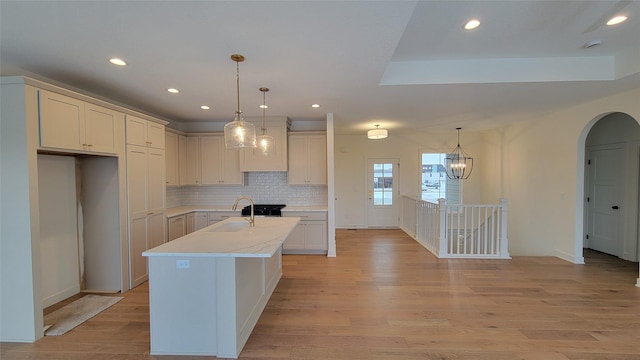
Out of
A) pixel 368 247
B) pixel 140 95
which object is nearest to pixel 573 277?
pixel 368 247

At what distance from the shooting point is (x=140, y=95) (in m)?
3.61

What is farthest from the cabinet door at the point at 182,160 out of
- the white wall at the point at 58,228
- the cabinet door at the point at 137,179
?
the white wall at the point at 58,228

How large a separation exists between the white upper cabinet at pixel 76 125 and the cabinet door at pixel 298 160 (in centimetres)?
271

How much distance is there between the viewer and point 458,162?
7027 millimetres

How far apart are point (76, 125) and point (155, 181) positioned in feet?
4.14

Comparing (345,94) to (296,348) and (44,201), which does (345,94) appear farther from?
(44,201)

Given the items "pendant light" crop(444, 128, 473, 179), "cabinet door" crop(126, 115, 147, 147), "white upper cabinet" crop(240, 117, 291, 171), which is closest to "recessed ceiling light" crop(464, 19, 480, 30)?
"white upper cabinet" crop(240, 117, 291, 171)

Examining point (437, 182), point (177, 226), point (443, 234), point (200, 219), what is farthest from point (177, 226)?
point (437, 182)

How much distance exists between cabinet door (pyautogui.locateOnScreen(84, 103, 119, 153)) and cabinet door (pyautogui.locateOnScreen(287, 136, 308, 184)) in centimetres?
273

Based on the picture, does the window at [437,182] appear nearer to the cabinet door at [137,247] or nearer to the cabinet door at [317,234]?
the cabinet door at [317,234]

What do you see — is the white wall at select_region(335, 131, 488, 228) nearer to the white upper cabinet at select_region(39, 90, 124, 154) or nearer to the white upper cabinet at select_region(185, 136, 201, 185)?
the white upper cabinet at select_region(185, 136, 201, 185)

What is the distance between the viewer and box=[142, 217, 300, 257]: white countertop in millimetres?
2049

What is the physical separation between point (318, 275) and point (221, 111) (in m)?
3.13

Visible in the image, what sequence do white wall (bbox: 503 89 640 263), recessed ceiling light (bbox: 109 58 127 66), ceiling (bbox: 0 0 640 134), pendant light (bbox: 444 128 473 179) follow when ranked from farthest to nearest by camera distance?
1. pendant light (bbox: 444 128 473 179)
2. white wall (bbox: 503 89 640 263)
3. recessed ceiling light (bbox: 109 58 127 66)
4. ceiling (bbox: 0 0 640 134)
